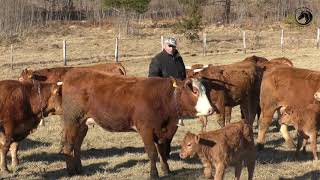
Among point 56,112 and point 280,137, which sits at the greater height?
point 56,112

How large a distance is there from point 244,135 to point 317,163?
2268 millimetres

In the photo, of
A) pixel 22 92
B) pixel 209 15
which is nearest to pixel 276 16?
pixel 209 15

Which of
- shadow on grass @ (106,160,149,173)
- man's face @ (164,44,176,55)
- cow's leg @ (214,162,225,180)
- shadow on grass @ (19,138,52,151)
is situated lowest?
shadow on grass @ (19,138,52,151)

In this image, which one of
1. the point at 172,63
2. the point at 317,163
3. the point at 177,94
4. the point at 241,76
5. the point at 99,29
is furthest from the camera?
the point at 99,29

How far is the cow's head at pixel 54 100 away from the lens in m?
9.64

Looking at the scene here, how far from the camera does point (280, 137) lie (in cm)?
1220

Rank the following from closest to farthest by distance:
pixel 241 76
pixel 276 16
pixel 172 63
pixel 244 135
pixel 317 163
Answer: pixel 244 135, pixel 317 163, pixel 172 63, pixel 241 76, pixel 276 16

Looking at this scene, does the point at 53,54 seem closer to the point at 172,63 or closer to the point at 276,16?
the point at 172,63

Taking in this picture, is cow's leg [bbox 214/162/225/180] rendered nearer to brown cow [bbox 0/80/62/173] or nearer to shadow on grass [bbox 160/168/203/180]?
shadow on grass [bbox 160/168/203/180]

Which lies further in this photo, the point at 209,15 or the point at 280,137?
the point at 209,15

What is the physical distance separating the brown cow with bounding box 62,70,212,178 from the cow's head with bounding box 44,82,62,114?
61cm

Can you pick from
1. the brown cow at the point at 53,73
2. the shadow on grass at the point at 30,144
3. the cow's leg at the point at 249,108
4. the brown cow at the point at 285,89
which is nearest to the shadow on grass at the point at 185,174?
the brown cow at the point at 285,89

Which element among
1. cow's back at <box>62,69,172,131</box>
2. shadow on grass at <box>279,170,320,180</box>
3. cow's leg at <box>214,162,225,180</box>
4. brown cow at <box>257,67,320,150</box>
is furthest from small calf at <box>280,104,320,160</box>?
cow's leg at <box>214,162,225,180</box>

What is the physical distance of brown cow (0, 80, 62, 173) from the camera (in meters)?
9.31
